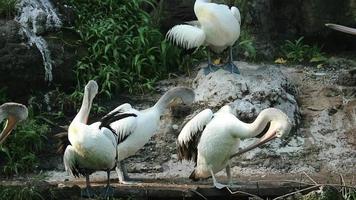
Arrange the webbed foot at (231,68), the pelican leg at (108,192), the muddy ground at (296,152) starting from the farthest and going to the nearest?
the webbed foot at (231,68)
the muddy ground at (296,152)
the pelican leg at (108,192)

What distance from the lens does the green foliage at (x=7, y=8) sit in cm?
1132

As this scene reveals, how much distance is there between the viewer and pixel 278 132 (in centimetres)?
824

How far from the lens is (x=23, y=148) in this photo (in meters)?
10.1

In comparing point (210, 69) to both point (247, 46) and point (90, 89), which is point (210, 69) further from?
point (90, 89)

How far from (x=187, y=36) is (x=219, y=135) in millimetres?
2879

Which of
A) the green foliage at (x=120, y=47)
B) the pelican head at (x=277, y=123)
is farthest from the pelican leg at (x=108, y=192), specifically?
the green foliage at (x=120, y=47)

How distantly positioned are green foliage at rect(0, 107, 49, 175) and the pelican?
7.17 ft

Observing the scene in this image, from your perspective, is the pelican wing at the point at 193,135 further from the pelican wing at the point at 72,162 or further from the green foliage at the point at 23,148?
the green foliage at the point at 23,148

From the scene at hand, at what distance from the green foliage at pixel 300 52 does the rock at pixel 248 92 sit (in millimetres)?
1433

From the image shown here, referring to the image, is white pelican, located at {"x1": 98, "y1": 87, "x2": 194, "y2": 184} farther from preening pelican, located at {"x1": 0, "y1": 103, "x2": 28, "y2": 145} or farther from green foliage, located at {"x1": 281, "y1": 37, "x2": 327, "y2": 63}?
green foliage, located at {"x1": 281, "y1": 37, "x2": 327, "y2": 63}

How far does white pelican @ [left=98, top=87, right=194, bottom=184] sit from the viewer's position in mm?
8938

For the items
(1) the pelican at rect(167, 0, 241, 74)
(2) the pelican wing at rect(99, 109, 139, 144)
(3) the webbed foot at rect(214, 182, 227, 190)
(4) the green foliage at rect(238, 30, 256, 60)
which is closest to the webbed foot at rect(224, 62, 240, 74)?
(1) the pelican at rect(167, 0, 241, 74)

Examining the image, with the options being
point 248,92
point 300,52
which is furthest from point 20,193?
point 300,52

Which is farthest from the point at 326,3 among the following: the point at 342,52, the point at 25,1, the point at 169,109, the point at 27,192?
the point at 27,192
